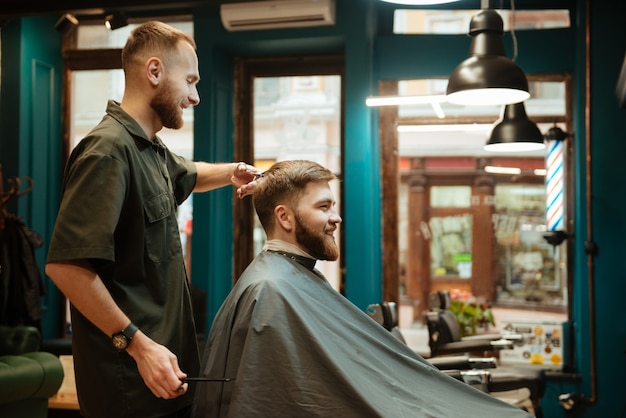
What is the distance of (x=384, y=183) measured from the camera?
524 cm

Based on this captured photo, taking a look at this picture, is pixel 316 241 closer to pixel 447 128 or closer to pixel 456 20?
pixel 447 128

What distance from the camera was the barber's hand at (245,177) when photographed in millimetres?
2135

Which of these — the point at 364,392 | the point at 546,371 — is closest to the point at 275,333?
the point at 364,392

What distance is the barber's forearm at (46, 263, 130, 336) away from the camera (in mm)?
1532

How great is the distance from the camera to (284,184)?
2170mm

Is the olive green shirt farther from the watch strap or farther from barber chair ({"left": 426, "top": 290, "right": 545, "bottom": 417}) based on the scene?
barber chair ({"left": 426, "top": 290, "right": 545, "bottom": 417})

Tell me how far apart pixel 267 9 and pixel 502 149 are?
1868 millimetres

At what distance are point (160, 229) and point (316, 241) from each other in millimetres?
535

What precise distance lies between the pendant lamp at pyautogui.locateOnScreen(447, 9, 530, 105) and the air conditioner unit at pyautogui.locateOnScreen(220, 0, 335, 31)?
1673 millimetres

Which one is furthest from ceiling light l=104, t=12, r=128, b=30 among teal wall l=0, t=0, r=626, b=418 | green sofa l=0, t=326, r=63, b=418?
green sofa l=0, t=326, r=63, b=418

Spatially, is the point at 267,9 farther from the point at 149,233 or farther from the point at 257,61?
the point at 149,233

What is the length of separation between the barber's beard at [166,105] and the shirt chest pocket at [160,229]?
0.19 meters

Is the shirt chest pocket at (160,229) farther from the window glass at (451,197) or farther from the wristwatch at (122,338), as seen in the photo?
the window glass at (451,197)

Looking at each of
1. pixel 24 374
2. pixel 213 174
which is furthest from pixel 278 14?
pixel 213 174
